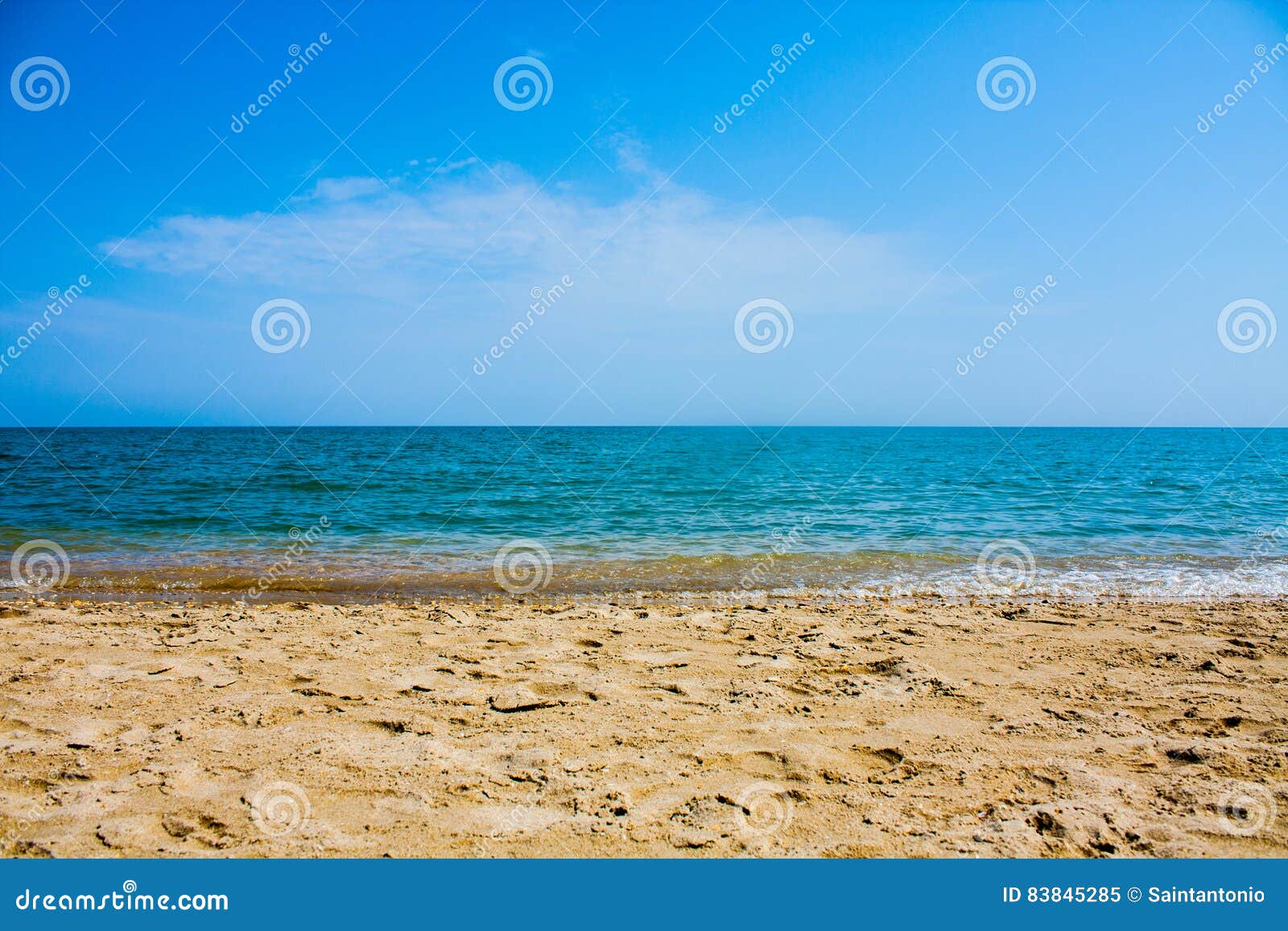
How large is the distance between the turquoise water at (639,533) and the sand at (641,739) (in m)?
2.36

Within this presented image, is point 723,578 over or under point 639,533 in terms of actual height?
under

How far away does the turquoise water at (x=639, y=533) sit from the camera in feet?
28.3

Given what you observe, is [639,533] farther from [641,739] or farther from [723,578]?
[641,739]

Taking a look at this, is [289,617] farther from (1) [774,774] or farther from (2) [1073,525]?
(2) [1073,525]

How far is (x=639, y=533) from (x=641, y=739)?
803 cm

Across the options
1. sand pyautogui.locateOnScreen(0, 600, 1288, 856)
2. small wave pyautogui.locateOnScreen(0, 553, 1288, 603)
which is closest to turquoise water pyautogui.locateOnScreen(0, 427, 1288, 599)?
small wave pyautogui.locateOnScreen(0, 553, 1288, 603)

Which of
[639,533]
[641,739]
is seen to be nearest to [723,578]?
[639,533]

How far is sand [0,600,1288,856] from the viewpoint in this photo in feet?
9.80

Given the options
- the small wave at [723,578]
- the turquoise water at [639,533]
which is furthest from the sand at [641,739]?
the turquoise water at [639,533]

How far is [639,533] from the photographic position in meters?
11.9

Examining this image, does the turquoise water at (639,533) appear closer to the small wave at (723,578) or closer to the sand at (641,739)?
the small wave at (723,578)

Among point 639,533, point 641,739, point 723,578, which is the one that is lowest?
point 641,739

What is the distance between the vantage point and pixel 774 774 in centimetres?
349

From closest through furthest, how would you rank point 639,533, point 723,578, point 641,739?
point 641,739, point 723,578, point 639,533
